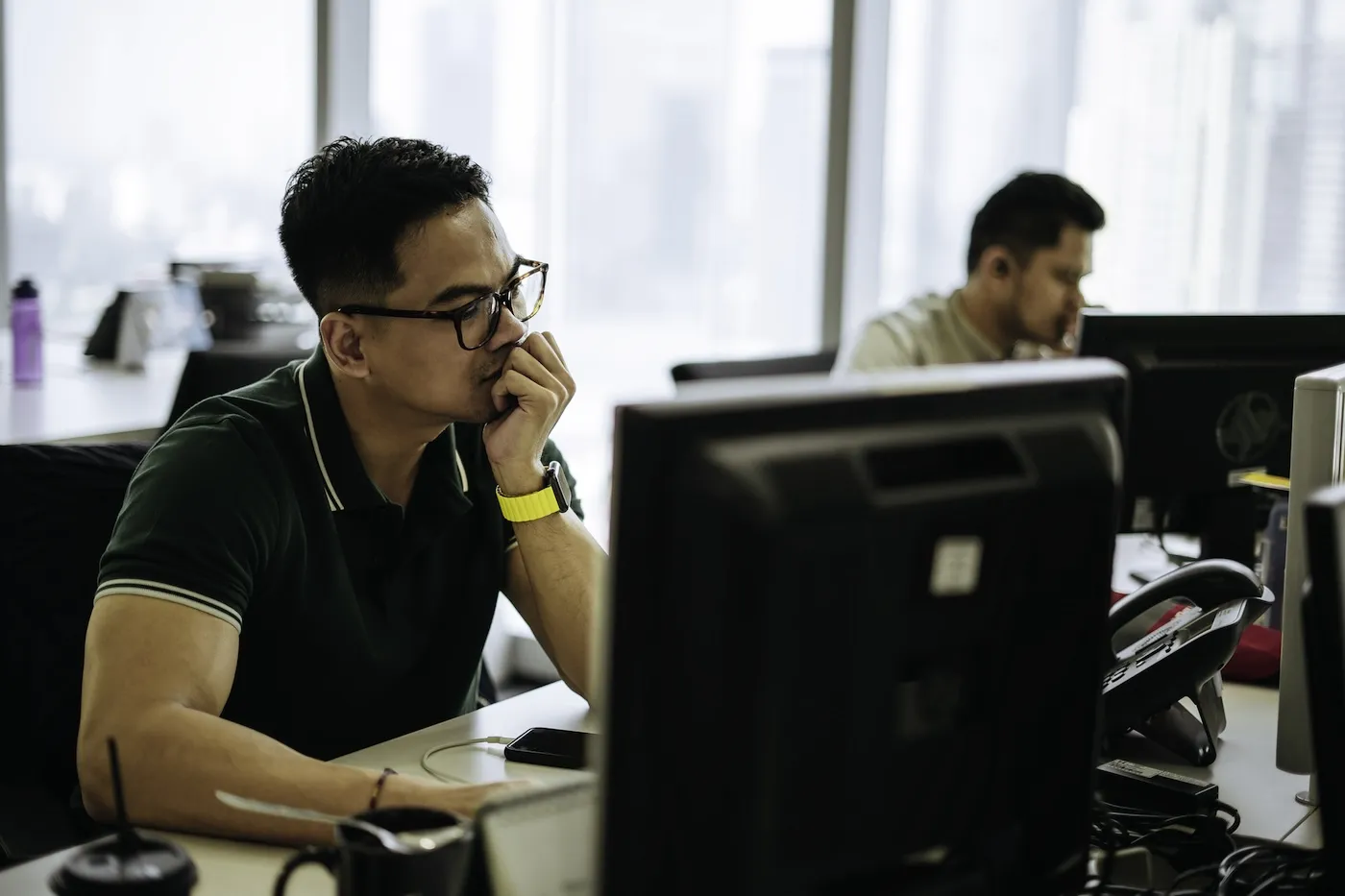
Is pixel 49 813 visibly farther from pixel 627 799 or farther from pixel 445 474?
pixel 627 799

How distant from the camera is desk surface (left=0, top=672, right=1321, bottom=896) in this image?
1066 mm

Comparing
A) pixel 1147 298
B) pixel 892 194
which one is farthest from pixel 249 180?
pixel 1147 298

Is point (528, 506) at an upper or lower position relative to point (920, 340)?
lower

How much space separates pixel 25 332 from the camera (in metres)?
3.12

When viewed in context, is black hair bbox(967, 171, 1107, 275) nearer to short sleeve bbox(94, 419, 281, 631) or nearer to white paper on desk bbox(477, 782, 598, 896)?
short sleeve bbox(94, 419, 281, 631)

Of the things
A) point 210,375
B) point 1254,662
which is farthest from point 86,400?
point 1254,662

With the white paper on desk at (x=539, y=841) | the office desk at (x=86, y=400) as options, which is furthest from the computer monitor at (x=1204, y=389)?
the office desk at (x=86, y=400)

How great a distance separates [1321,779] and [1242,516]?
1235 mm


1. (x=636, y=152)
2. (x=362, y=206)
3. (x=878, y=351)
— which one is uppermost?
(x=636, y=152)

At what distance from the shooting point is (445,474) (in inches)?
65.2

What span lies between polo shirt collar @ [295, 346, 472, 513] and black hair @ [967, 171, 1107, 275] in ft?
6.00

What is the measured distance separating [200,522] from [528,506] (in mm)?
441

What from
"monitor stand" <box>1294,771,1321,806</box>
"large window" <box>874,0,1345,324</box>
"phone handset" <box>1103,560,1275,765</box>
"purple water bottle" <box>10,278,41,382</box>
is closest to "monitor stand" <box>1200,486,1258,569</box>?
"phone handset" <box>1103,560,1275,765</box>

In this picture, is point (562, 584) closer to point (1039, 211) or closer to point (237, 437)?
point (237, 437)
